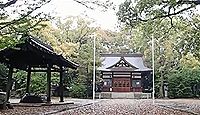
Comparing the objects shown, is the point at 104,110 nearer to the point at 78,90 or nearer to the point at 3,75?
the point at 3,75

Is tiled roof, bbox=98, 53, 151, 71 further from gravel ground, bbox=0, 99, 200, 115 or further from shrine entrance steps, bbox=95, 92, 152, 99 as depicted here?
gravel ground, bbox=0, 99, 200, 115

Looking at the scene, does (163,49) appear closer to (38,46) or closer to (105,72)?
(105,72)

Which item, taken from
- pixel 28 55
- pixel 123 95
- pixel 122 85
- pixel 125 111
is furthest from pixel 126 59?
pixel 125 111

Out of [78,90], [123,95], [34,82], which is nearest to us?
[34,82]

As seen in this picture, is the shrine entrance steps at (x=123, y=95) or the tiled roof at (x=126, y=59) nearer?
the shrine entrance steps at (x=123, y=95)

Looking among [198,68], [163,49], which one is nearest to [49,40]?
[163,49]

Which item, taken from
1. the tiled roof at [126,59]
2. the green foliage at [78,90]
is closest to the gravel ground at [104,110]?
the green foliage at [78,90]

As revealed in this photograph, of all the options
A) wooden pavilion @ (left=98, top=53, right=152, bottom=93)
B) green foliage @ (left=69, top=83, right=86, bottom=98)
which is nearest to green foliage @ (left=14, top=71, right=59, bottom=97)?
green foliage @ (left=69, top=83, right=86, bottom=98)

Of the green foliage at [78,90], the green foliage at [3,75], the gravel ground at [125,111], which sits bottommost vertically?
the gravel ground at [125,111]

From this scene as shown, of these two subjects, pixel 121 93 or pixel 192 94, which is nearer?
pixel 192 94

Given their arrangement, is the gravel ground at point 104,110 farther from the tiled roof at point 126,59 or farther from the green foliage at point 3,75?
the tiled roof at point 126,59

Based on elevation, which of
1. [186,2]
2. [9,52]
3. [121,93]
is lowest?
[121,93]

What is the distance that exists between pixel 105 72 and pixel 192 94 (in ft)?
44.2

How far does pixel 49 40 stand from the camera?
30.8 metres
